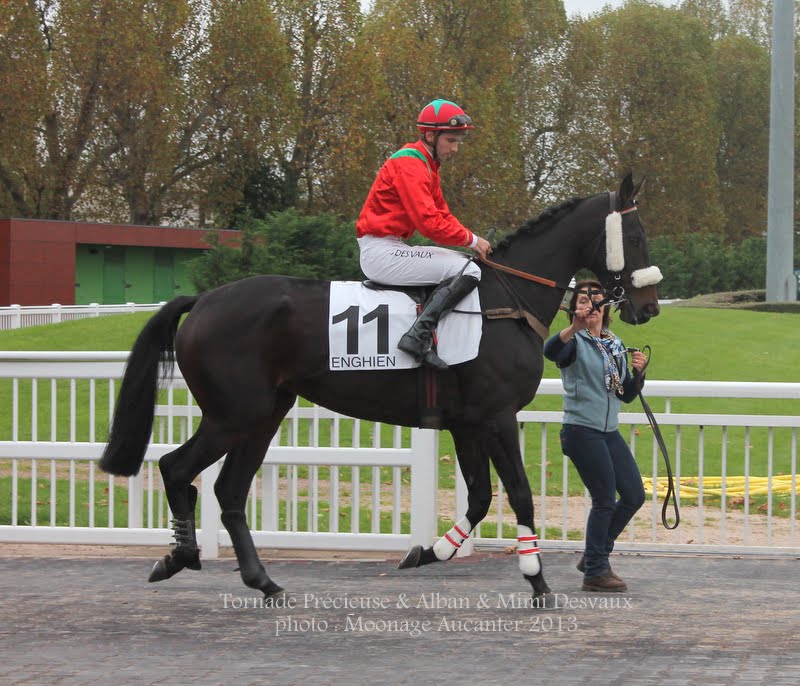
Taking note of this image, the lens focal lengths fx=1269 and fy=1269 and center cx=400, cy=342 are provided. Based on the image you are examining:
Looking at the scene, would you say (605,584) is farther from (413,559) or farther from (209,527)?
(209,527)

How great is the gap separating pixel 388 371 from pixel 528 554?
112cm

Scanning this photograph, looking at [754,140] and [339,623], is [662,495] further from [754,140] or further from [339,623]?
[754,140]

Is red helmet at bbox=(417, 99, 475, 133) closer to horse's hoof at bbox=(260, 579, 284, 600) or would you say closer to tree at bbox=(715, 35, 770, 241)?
horse's hoof at bbox=(260, 579, 284, 600)

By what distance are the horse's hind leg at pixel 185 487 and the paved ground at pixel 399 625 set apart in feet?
0.61

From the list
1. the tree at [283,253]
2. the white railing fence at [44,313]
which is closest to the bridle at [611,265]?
the tree at [283,253]

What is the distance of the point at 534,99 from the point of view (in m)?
49.2

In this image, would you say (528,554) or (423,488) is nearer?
(528,554)

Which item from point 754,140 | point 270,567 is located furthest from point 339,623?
point 754,140

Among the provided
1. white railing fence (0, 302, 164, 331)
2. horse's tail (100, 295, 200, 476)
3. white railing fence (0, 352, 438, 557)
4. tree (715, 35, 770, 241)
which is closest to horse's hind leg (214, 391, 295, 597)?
horse's tail (100, 295, 200, 476)

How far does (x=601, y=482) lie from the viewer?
6355 millimetres

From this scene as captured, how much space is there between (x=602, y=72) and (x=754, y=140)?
35.0ft

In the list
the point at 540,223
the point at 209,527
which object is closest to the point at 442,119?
the point at 540,223

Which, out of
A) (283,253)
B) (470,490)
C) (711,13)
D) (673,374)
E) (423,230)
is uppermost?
(711,13)

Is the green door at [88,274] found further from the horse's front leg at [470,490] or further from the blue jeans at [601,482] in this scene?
the blue jeans at [601,482]
